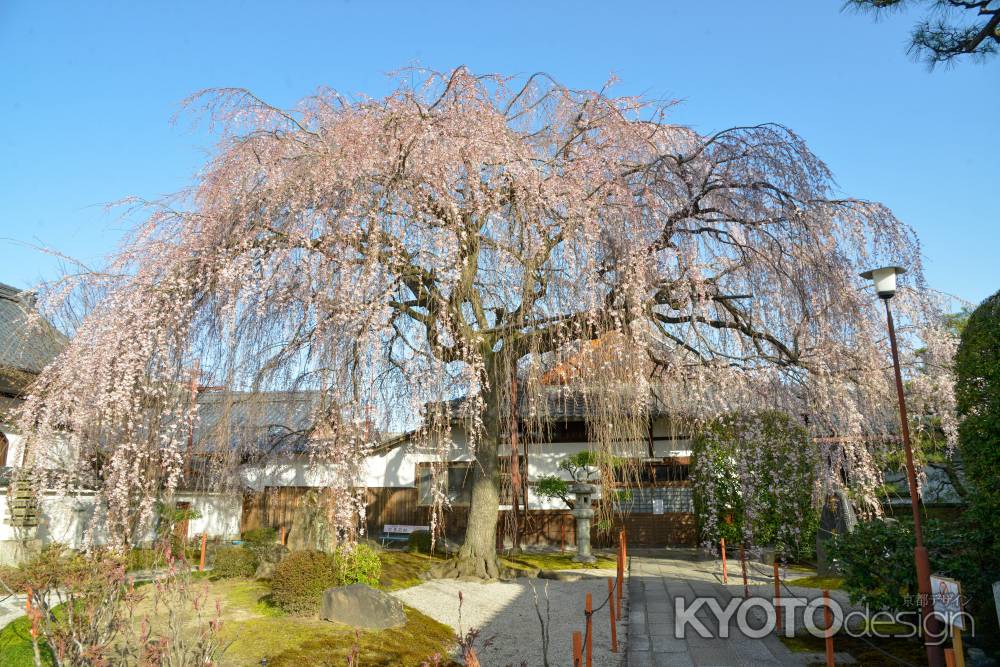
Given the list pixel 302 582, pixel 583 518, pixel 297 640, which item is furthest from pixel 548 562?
pixel 297 640

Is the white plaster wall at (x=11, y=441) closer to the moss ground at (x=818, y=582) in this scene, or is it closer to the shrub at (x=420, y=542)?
the shrub at (x=420, y=542)

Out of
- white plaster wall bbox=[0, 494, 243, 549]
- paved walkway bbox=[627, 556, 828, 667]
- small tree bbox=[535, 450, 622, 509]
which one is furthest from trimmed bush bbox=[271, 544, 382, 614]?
small tree bbox=[535, 450, 622, 509]

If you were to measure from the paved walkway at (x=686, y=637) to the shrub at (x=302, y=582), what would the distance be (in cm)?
375

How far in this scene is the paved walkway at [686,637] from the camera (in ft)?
21.9

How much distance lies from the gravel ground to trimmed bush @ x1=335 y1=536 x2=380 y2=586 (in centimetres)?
74

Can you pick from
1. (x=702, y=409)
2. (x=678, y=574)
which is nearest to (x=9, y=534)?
(x=678, y=574)

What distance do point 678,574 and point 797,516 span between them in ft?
8.16

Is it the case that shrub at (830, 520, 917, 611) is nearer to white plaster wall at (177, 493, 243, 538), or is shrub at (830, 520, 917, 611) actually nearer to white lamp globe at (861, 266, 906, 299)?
white lamp globe at (861, 266, 906, 299)

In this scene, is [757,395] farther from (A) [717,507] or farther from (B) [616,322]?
(B) [616,322]

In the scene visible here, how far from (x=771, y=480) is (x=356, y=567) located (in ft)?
26.3

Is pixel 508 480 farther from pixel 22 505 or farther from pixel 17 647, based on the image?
pixel 17 647

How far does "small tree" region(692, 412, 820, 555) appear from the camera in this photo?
12289 millimetres

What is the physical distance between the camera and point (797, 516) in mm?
12375

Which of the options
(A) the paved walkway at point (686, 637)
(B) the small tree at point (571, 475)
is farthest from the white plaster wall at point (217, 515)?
(A) the paved walkway at point (686, 637)
